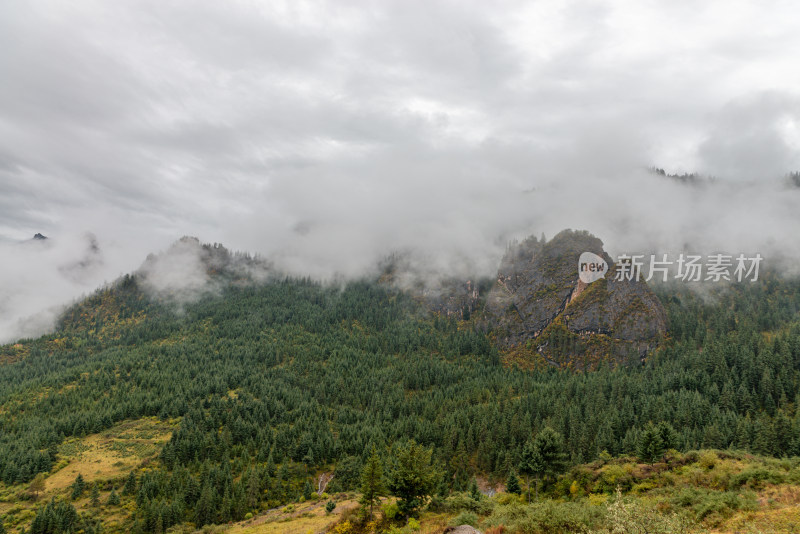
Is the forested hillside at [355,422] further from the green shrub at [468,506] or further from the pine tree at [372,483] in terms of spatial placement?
the pine tree at [372,483]

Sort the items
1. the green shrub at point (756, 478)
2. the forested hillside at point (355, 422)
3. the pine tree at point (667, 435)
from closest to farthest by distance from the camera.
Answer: the green shrub at point (756, 478), the pine tree at point (667, 435), the forested hillside at point (355, 422)

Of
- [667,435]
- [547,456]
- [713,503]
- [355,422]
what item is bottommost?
[355,422]

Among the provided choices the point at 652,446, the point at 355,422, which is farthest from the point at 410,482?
the point at 355,422

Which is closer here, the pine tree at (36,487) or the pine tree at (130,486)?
the pine tree at (130,486)

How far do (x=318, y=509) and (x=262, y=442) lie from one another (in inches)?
2309

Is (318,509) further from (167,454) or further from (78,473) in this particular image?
(78,473)

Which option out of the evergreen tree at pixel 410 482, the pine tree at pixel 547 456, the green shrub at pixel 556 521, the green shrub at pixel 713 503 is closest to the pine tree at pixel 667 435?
the pine tree at pixel 547 456

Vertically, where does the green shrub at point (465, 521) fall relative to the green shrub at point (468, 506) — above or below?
above

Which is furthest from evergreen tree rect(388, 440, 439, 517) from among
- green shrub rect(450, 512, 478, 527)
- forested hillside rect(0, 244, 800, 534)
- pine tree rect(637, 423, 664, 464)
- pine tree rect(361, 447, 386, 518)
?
pine tree rect(637, 423, 664, 464)

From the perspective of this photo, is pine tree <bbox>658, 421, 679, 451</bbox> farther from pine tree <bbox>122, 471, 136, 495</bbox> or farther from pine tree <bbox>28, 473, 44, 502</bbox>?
pine tree <bbox>28, 473, 44, 502</bbox>

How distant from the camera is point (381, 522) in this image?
53.4m

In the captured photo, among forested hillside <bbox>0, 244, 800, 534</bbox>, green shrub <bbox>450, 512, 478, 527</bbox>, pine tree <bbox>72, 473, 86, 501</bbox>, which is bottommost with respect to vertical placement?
pine tree <bbox>72, 473, 86, 501</bbox>

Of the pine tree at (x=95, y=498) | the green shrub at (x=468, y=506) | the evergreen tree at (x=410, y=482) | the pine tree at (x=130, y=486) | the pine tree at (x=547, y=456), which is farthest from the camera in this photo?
the pine tree at (x=130, y=486)

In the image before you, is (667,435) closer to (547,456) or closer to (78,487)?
(547,456)
